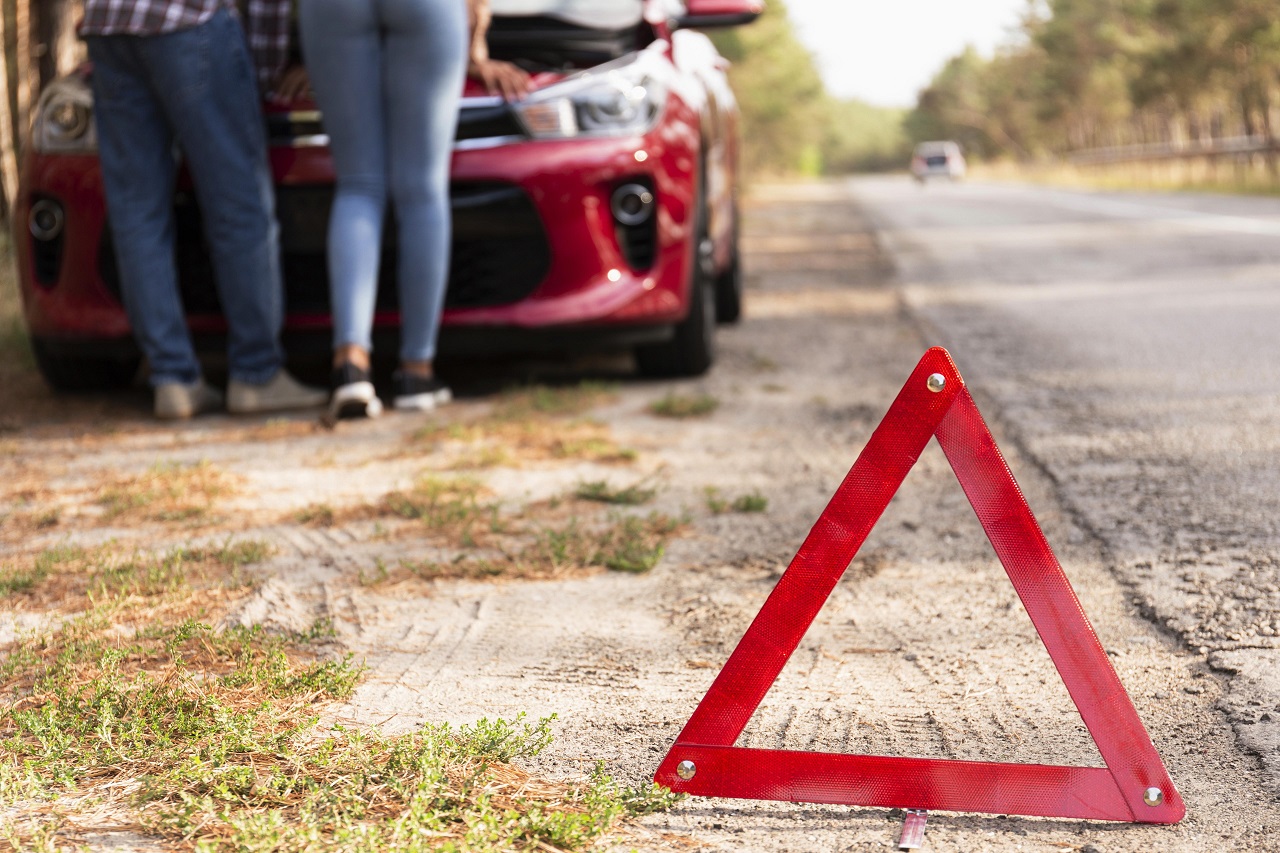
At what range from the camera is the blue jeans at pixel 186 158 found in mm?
4641

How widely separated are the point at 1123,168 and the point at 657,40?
113 feet

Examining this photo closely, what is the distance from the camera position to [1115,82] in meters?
57.7

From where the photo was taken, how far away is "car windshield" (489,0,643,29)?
524 cm

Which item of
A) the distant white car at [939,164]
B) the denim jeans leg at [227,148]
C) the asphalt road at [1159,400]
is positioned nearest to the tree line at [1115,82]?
the distant white car at [939,164]

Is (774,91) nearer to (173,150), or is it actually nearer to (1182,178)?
(1182,178)

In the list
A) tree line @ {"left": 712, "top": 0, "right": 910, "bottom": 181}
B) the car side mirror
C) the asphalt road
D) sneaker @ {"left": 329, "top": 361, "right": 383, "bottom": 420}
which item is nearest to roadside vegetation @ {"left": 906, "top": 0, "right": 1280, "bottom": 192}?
tree line @ {"left": 712, "top": 0, "right": 910, "bottom": 181}

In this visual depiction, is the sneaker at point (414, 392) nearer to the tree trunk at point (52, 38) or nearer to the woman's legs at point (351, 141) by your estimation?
the woman's legs at point (351, 141)

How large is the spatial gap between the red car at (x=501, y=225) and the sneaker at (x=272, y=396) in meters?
0.14

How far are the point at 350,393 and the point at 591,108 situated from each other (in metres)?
1.31

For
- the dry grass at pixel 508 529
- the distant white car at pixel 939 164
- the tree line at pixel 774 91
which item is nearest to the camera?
the dry grass at pixel 508 529

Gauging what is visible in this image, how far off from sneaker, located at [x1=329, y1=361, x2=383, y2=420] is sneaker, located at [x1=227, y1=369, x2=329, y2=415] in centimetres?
37

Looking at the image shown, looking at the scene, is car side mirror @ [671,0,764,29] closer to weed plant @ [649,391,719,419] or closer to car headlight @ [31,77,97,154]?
weed plant @ [649,391,719,419]

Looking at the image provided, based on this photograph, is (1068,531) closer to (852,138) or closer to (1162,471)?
(1162,471)

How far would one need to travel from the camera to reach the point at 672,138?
4.98 meters
